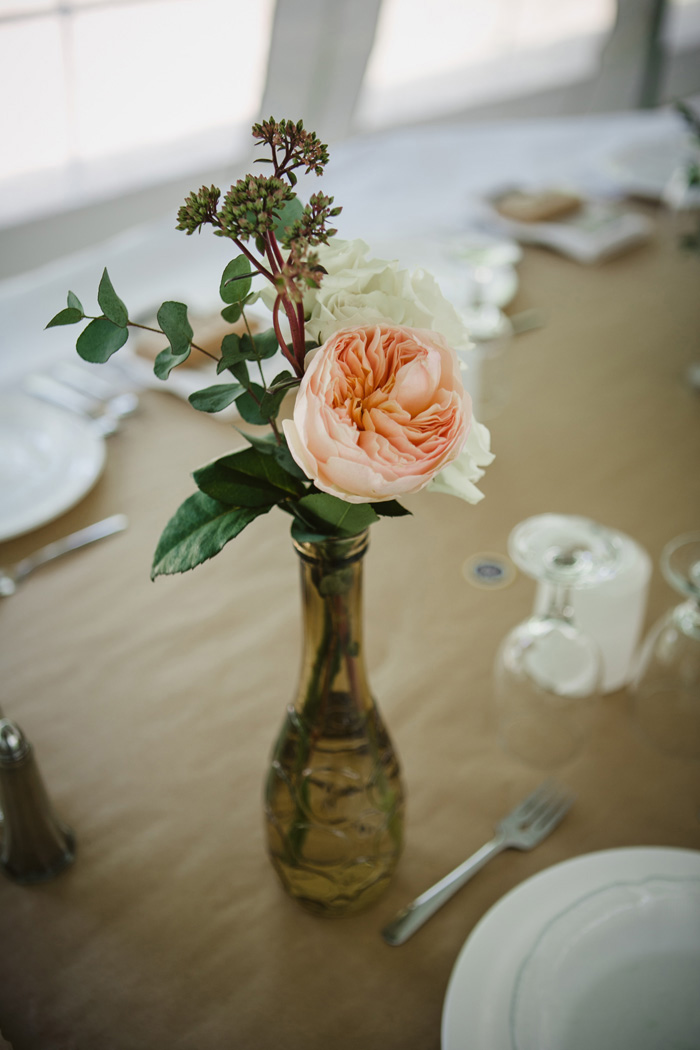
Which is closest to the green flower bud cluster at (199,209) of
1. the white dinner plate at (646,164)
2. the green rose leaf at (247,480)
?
the green rose leaf at (247,480)

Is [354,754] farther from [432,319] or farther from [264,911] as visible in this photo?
[432,319]

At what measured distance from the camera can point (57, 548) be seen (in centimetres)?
88

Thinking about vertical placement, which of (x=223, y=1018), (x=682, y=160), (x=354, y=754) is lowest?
(x=223, y=1018)

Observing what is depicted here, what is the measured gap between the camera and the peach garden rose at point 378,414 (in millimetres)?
337

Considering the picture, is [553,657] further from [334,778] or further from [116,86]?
[116,86]

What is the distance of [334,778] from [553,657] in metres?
0.26

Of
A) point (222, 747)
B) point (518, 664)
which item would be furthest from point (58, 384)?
point (518, 664)

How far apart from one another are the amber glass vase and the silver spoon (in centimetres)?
43

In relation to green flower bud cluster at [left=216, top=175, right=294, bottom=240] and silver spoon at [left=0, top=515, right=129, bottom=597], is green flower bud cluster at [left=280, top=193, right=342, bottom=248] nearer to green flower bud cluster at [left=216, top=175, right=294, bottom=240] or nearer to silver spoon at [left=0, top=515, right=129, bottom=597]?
green flower bud cluster at [left=216, top=175, right=294, bottom=240]

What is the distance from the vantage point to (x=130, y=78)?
2115 mm

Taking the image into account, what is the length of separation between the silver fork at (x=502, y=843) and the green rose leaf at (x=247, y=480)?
1.06 ft

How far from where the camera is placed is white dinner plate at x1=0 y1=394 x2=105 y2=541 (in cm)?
91

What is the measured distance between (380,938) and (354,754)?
0.14 meters

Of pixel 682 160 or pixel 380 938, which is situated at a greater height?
pixel 682 160
